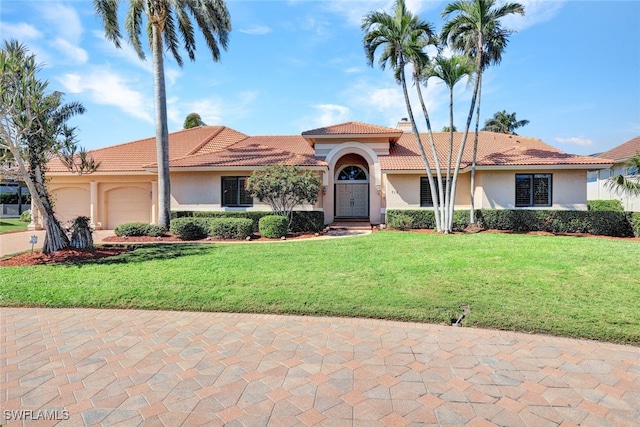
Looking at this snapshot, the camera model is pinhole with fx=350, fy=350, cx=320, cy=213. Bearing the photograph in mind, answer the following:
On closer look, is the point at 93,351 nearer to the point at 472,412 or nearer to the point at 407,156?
the point at 472,412

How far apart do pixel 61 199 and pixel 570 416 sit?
26965mm

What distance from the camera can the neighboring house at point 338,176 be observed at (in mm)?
18847

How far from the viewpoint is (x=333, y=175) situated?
72.6ft

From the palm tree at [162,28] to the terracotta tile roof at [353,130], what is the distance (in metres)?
7.04

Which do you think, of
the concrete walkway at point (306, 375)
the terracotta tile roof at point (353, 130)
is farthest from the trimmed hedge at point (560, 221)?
the concrete walkway at point (306, 375)

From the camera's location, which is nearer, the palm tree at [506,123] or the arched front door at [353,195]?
the arched front door at [353,195]

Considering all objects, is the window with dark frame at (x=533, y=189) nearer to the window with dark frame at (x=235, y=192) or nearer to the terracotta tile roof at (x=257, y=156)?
the terracotta tile roof at (x=257, y=156)

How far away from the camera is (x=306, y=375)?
12.6ft

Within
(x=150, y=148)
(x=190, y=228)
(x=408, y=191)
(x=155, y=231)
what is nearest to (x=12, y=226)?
(x=150, y=148)

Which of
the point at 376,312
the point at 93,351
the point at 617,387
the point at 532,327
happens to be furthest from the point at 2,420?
the point at 532,327

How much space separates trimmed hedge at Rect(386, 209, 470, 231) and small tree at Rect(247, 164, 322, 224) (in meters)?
4.41

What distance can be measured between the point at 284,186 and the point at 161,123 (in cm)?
668

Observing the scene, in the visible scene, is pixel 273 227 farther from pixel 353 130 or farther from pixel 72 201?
pixel 72 201

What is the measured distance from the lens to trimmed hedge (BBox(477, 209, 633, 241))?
1605cm
